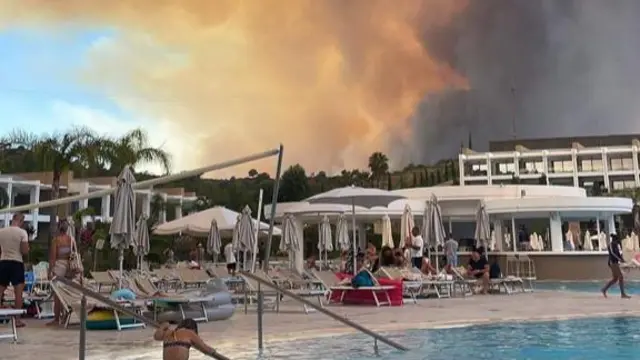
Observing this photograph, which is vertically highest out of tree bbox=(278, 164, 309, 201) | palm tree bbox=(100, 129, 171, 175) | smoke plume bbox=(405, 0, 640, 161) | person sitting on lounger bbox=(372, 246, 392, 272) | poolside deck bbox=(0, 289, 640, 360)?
smoke plume bbox=(405, 0, 640, 161)

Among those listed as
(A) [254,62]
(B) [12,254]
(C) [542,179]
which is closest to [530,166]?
(C) [542,179]

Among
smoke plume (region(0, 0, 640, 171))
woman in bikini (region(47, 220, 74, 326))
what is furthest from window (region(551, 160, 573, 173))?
woman in bikini (region(47, 220, 74, 326))

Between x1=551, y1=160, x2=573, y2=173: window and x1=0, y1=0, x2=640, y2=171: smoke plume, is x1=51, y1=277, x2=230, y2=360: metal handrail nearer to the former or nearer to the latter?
x1=0, y1=0, x2=640, y2=171: smoke plume

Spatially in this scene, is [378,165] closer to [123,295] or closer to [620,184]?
[620,184]

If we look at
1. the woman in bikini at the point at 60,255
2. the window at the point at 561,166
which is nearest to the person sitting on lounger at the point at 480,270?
the woman in bikini at the point at 60,255

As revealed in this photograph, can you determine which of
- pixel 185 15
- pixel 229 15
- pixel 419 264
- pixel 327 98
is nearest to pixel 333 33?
pixel 327 98

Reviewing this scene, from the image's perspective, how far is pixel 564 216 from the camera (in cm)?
2522

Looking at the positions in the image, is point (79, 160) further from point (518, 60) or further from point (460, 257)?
point (518, 60)

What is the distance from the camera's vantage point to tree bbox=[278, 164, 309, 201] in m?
58.6

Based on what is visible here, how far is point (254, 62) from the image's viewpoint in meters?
32.9

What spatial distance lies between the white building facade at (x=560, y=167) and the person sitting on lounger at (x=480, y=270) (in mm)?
57757

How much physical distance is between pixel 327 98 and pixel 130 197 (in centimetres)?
2865

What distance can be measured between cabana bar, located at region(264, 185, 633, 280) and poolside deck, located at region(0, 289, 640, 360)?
9.14 meters

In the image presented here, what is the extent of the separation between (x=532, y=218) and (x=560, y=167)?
172ft
